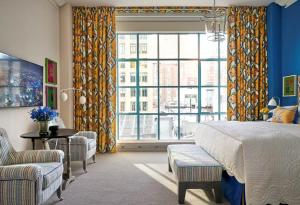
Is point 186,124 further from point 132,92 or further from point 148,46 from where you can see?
point 148,46

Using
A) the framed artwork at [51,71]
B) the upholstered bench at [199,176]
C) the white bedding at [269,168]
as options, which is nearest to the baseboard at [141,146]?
the framed artwork at [51,71]

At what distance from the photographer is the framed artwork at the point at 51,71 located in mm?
5668

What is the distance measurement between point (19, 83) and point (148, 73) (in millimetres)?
3584

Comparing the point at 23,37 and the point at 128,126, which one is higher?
the point at 23,37

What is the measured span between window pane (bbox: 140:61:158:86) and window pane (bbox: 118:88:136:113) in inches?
14.1

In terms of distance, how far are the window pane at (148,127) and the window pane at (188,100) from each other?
0.76 meters

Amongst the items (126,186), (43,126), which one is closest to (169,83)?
(126,186)

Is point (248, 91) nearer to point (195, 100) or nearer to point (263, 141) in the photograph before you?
point (195, 100)

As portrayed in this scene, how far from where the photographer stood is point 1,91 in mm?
3711

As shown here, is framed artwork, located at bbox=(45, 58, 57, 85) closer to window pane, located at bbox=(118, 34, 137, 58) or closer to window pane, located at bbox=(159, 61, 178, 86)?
window pane, located at bbox=(118, 34, 137, 58)

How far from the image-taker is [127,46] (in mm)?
7184

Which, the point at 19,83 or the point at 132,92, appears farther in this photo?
the point at 132,92

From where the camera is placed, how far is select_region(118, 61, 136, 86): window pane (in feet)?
23.6

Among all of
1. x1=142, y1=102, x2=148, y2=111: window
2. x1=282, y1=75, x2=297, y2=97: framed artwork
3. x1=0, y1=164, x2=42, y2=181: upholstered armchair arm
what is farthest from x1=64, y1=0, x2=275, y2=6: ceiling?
x1=0, y1=164, x2=42, y2=181: upholstered armchair arm
